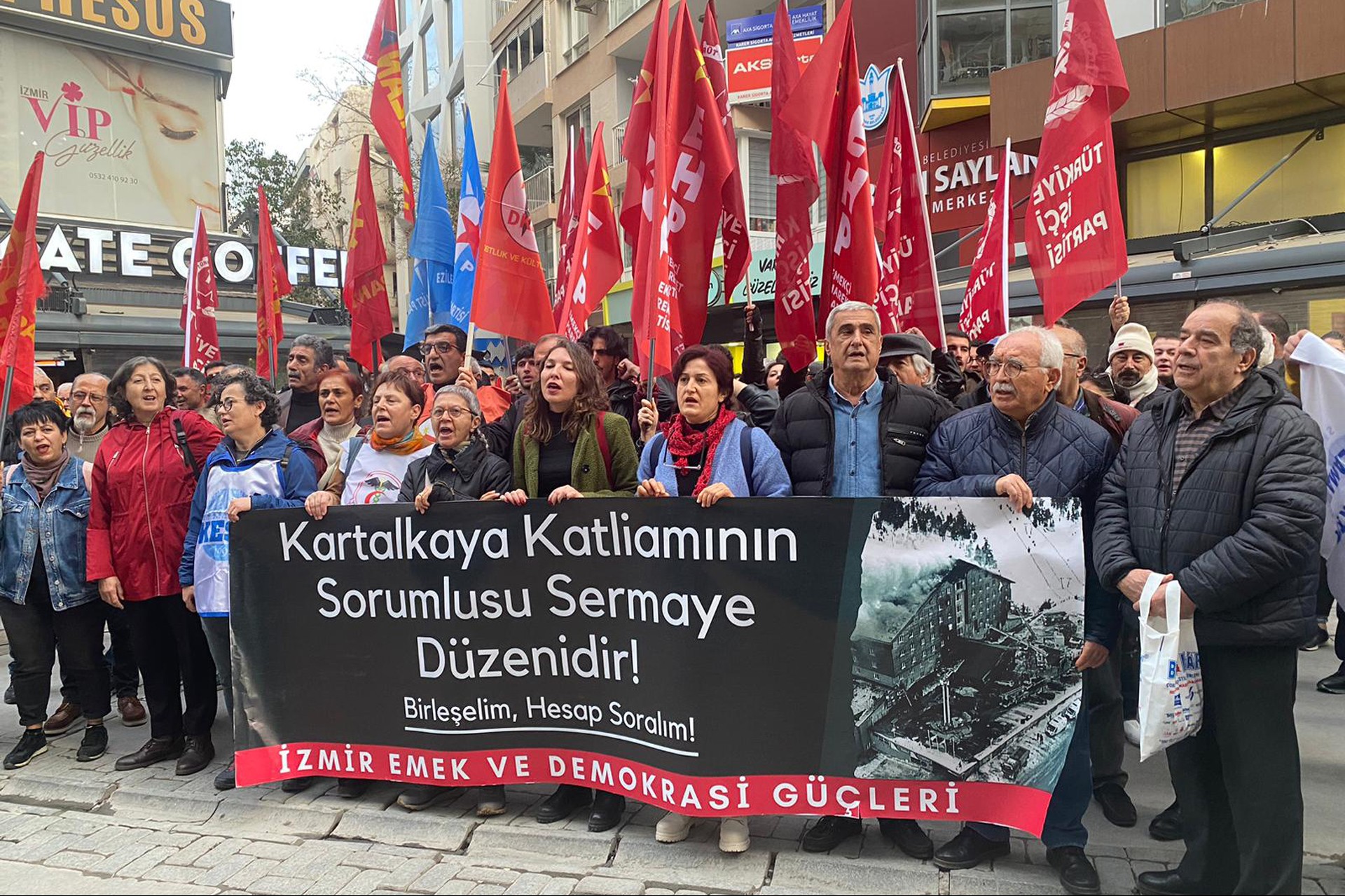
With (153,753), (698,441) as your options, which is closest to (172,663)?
(153,753)

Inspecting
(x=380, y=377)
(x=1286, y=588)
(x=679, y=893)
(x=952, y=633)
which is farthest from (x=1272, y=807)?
(x=380, y=377)

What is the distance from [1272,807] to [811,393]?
2.14m

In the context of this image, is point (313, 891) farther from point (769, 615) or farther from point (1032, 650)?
point (1032, 650)

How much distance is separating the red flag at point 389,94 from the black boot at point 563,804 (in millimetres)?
6488

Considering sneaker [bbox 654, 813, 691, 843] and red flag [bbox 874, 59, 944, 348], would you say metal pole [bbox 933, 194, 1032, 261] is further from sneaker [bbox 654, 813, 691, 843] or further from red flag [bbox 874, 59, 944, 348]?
sneaker [bbox 654, 813, 691, 843]

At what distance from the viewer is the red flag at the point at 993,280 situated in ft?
22.6

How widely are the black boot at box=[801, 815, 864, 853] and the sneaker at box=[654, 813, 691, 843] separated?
1.55 feet

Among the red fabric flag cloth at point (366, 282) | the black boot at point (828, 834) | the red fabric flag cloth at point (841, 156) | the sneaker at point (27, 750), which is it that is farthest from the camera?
the red fabric flag cloth at point (366, 282)

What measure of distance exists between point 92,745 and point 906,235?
19.8ft

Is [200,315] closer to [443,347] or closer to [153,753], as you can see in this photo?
[443,347]

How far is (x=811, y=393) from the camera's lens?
407cm

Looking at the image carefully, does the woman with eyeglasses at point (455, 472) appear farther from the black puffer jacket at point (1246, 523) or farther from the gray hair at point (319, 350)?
the black puffer jacket at point (1246, 523)

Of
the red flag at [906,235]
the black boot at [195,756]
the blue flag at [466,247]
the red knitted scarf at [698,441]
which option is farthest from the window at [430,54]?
the red knitted scarf at [698,441]

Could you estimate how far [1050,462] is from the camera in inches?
141
